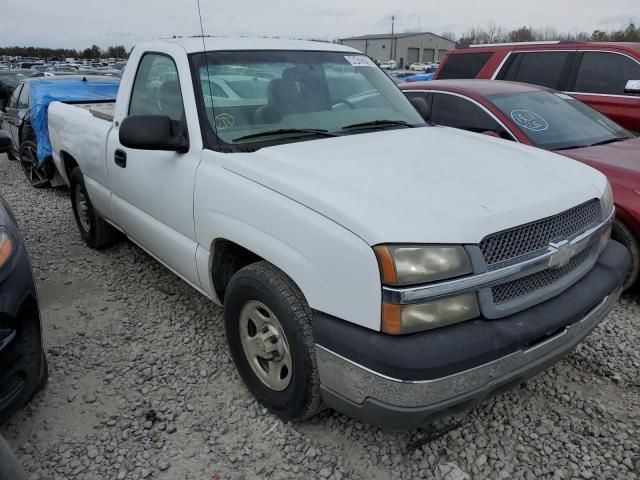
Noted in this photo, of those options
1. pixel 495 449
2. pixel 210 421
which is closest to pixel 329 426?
pixel 210 421

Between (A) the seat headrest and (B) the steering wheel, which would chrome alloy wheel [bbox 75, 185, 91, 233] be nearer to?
(A) the seat headrest

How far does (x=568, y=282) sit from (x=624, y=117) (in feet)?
16.4

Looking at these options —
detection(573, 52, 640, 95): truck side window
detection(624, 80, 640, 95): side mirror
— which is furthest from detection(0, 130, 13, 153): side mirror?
detection(573, 52, 640, 95): truck side window

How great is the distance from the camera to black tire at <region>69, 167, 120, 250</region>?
15.0 feet

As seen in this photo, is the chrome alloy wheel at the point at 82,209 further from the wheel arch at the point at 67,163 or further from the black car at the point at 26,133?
the black car at the point at 26,133

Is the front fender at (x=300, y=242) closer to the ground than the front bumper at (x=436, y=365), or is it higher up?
higher up

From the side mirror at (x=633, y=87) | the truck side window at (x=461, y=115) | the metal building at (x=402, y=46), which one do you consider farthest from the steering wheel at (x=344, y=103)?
the metal building at (x=402, y=46)

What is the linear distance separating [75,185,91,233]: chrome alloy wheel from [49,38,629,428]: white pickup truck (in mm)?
1410

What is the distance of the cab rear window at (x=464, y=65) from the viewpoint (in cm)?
713

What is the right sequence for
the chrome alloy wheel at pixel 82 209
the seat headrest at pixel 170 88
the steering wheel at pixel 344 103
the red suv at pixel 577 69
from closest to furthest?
the seat headrest at pixel 170 88, the steering wheel at pixel 344 103, the chrome alloy wheel at pixel 82 209, the red suv at pixel 577 69

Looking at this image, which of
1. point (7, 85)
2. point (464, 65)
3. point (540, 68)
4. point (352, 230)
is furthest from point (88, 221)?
point (7, 85)

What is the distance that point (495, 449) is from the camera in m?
2.45

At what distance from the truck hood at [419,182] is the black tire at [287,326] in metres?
0.40

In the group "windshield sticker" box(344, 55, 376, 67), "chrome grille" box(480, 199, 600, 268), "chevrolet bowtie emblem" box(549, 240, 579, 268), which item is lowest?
"chevrolet bowtie emblem" box(549, 240, 579, 268)
